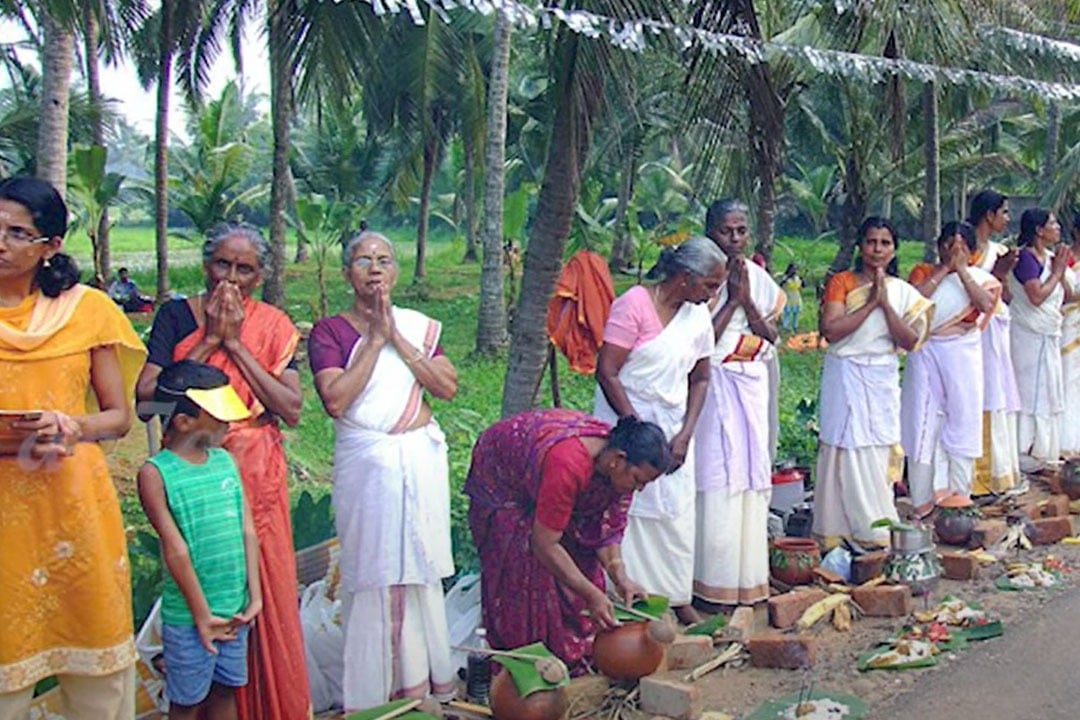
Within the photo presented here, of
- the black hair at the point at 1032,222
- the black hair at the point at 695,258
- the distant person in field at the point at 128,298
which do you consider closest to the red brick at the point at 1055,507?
the black hair at the point at 1032,222

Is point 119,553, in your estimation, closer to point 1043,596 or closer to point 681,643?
point 681,643

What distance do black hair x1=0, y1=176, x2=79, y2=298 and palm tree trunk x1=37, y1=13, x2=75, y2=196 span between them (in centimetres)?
537

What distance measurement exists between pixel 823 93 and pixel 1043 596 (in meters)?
14.4

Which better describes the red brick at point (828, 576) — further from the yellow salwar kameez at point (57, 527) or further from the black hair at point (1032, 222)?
the yellow salwar kameez at point (57, 527)

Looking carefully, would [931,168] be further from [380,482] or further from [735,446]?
[380,482]

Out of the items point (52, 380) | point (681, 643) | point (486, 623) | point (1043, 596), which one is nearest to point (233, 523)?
point (52, 380)

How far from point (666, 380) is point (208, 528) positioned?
237 cm

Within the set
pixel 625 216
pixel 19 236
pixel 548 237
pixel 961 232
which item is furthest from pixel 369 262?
pixel 625 216

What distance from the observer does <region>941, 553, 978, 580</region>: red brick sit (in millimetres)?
6215

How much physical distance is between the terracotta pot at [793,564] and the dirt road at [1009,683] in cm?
98

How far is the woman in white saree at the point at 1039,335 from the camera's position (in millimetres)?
8133

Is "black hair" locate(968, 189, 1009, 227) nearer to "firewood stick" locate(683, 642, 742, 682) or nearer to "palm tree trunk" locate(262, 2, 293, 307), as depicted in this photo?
"firewood stick" locate(683, 642, 742, 682)

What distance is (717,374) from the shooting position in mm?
5848

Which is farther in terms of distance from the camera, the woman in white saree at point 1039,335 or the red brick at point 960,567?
the woman in white saree at point 1039,335
